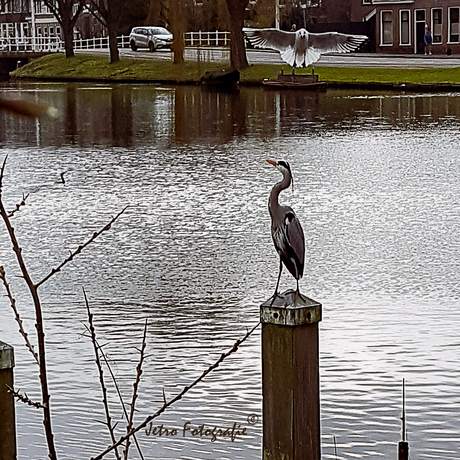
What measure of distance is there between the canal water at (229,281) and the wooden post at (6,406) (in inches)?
32.4

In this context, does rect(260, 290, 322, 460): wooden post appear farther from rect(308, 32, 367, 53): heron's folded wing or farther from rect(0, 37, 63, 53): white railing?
rect(0, 37, 63, 53): white railing

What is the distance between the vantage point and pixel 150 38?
6962 cm

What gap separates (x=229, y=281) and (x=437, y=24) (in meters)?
56.4

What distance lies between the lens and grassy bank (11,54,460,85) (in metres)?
45.1

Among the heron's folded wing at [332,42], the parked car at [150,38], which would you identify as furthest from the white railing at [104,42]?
the heron's folded wing at [332,42]

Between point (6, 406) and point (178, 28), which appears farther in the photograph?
point (178, 28)

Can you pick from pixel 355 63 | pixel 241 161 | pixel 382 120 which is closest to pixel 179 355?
pixel 241 161

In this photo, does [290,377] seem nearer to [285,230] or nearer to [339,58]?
[285,230]

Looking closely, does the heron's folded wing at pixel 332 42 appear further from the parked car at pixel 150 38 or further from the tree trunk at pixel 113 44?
the parked car at pixel 150 38

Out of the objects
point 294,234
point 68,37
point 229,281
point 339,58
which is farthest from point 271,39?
point 294,234

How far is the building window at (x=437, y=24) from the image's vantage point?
6306cm

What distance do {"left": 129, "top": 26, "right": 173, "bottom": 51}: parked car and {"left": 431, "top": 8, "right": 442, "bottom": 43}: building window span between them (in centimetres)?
1530

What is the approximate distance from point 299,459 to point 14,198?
11.9m

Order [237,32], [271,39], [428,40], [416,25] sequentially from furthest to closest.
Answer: [416,25] → [428,40] → [237,32] → [271,39]
